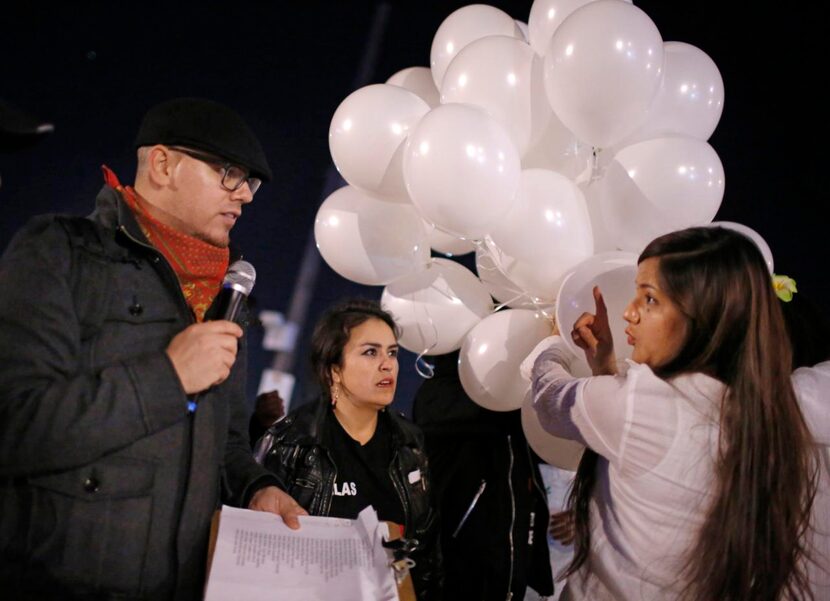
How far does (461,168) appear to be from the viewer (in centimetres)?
143

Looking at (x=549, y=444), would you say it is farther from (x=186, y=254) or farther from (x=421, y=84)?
(x=421, y=84)

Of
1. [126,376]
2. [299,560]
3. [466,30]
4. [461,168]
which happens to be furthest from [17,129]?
[466,30]

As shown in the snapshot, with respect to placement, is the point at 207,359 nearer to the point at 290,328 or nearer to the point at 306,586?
the point at 306,586

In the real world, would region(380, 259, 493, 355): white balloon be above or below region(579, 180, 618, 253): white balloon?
below

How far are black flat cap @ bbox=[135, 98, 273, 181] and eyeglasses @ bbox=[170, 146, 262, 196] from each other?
18 millimetres

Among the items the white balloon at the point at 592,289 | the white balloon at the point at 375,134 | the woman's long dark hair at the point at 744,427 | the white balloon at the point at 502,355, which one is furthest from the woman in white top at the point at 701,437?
the white balloon at the point at 375,134

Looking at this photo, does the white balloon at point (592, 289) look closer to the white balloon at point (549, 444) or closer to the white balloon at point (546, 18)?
the white balloon at point (549, 444)

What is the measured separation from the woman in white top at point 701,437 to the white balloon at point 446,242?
928 millimetres

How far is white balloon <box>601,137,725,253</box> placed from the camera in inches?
60.1

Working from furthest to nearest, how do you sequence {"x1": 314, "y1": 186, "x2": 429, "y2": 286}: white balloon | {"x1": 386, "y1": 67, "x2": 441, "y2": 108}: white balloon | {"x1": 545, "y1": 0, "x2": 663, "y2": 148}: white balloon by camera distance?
1. {"x1": 386, "y1": 67, "x2": 441, "y2": 108}: white balloon
2. {"x1": 314, "y1": 186, "x2": 429, "y2": 286}: white balloon
3. {"x1": 545, "y1": 0, "x2": 663, "y2": 148}: white balloon

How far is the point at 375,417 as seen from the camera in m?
1.94

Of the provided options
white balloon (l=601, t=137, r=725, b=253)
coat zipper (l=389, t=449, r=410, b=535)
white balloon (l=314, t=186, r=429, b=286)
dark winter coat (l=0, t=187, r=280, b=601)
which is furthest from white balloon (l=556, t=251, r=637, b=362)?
dark winter coat (l=0, t=187, r=280, b=601)

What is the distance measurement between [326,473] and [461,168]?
92cm

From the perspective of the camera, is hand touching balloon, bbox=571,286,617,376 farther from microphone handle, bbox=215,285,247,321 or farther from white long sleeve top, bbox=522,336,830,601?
microphone handle, bbox=215,285,247,321
